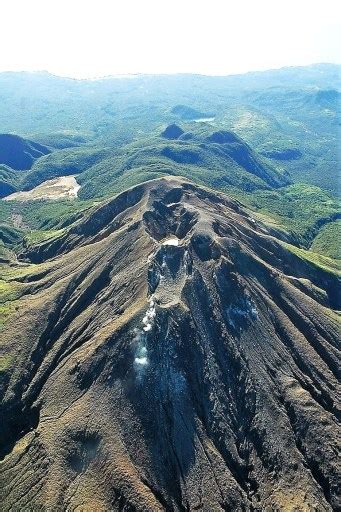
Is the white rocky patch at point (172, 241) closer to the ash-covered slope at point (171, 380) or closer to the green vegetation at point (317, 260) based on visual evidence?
the ash-covered slope at point (171, 380)

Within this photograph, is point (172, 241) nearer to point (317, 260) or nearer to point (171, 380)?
point (171, 380)

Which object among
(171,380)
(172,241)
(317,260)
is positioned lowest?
(317,260)

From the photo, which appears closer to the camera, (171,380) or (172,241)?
(171,380)

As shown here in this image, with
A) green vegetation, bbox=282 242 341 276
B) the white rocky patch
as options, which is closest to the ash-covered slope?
the white rocky patch

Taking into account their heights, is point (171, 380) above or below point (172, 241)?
below

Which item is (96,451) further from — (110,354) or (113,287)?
(113,287)

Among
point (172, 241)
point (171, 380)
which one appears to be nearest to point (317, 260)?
point (172, 241)

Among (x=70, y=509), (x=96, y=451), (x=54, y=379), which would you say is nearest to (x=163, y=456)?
(x=96, y=451)

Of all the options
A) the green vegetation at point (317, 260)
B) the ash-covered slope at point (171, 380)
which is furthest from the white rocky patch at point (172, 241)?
the green vegetation at point (317, 260)
